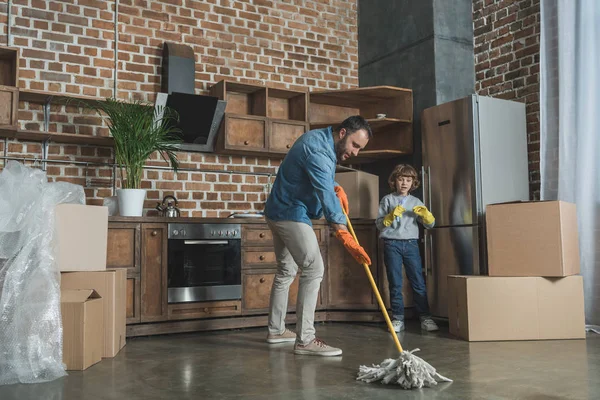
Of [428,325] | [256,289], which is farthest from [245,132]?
[428,325]

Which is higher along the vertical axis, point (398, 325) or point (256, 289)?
point (256, 289)

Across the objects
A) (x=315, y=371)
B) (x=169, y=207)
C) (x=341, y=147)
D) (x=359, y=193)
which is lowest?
(x=315, y=371)

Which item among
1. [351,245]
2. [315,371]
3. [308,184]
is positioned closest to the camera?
[315,371]

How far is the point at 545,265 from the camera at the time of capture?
3662 mm

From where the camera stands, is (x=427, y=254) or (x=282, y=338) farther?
(x=427, y=254)

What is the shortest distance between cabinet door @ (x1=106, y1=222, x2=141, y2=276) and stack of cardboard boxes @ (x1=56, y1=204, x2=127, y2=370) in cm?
52

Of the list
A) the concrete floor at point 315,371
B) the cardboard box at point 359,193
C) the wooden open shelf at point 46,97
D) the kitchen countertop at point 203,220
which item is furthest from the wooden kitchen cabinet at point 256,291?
the wooden open shelf at point 46,97

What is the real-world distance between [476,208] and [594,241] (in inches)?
29.6

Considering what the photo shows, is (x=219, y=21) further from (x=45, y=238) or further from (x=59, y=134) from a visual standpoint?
(x=45, y=238)

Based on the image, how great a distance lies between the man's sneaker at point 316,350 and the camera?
125 inches

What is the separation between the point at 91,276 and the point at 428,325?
2.15 metres

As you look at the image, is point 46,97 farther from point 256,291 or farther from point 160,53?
point 256,291

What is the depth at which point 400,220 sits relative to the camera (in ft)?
14.1

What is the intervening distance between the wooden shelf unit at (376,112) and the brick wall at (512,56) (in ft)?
2.10
